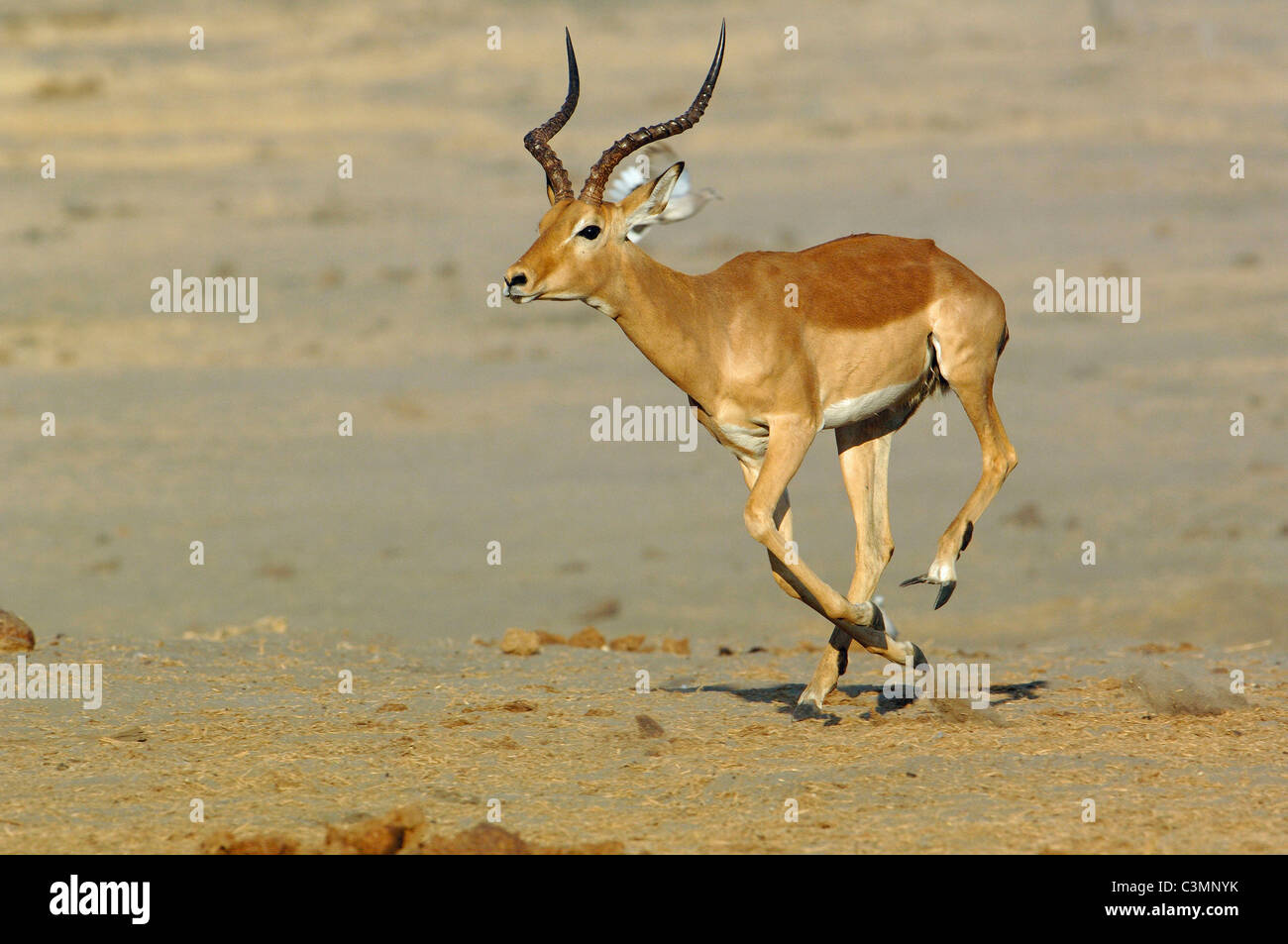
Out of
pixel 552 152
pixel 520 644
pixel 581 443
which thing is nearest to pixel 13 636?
pixel 520 644

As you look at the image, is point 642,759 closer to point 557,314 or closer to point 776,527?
point 776,527

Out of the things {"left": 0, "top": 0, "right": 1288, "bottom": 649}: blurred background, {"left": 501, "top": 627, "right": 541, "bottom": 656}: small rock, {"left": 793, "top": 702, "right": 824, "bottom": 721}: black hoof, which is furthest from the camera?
{"left": 0, "top": 0, "right": 1288, "bottom": 649}: blurred background

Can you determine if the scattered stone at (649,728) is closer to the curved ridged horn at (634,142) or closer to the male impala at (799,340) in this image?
the male impala at (799,340)

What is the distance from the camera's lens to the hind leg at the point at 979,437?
9.28 m

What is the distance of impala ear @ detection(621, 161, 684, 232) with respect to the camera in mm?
8883

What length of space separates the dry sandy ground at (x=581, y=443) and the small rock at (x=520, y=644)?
13cm

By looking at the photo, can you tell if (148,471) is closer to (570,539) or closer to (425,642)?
(570,539)

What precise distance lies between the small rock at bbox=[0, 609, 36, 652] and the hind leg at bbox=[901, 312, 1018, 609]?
209 inches

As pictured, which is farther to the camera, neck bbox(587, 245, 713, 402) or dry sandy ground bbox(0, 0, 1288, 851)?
neck bbox(587, 245, 713, 402)

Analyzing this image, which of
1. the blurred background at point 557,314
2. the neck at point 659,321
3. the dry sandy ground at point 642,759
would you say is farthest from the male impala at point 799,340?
the blurred background at point 557,314

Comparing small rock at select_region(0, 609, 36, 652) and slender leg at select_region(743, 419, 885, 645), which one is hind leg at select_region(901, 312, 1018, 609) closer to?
slender leg at select_region(743, 419, 885, 645)

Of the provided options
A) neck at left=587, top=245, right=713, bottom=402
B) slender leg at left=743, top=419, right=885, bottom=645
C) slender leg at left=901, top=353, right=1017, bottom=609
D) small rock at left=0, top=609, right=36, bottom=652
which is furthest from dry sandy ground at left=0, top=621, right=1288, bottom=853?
neck at left=587, top=245, right=713, bottom=402

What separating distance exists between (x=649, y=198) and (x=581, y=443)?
1065 cm

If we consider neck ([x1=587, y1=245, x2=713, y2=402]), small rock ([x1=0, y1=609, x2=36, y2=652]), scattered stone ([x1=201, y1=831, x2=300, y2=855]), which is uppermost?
neck ([x1=587, y1=245, x2=713, y2=402])
